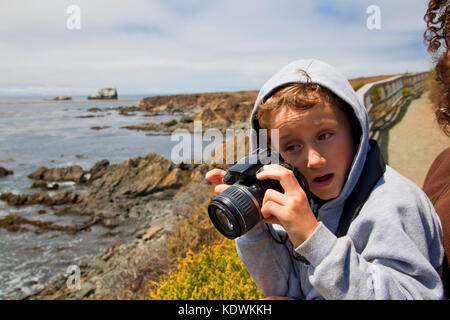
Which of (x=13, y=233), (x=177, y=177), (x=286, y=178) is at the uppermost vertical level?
(x=286, y=178)

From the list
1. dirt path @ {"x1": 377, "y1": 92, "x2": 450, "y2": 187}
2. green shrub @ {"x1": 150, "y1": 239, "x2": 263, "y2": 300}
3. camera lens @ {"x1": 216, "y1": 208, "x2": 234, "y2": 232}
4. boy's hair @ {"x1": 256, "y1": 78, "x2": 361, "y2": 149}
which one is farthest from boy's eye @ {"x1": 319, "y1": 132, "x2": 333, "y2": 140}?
dirt path @ {"x1": 377, "y1": 92, "x2": 450, "y2": 187}

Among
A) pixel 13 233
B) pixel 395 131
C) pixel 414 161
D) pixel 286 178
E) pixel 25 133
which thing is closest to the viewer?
pixel 286 178

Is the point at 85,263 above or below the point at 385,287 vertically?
below

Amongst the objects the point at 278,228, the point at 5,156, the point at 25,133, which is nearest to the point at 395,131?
the point at 278,228

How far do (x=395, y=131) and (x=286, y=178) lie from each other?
692 centimetres

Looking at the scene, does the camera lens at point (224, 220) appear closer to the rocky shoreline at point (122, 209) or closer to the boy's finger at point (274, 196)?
the boy's finger at point (274, 196)

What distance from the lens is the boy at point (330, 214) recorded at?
42.8 inches

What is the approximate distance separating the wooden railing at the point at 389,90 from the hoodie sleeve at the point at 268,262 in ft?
8.32

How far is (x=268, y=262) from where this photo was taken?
155 cm

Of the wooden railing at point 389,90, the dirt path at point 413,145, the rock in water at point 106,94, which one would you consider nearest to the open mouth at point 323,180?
the wooden railing at point 389,90

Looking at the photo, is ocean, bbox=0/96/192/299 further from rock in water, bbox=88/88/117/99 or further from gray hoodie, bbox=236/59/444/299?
rock in water, bbox=88/88/117/99

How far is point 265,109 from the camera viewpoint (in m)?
1.52

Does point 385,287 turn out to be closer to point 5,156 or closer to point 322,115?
point 322,115

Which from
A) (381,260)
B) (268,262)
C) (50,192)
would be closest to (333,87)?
(381,260)
